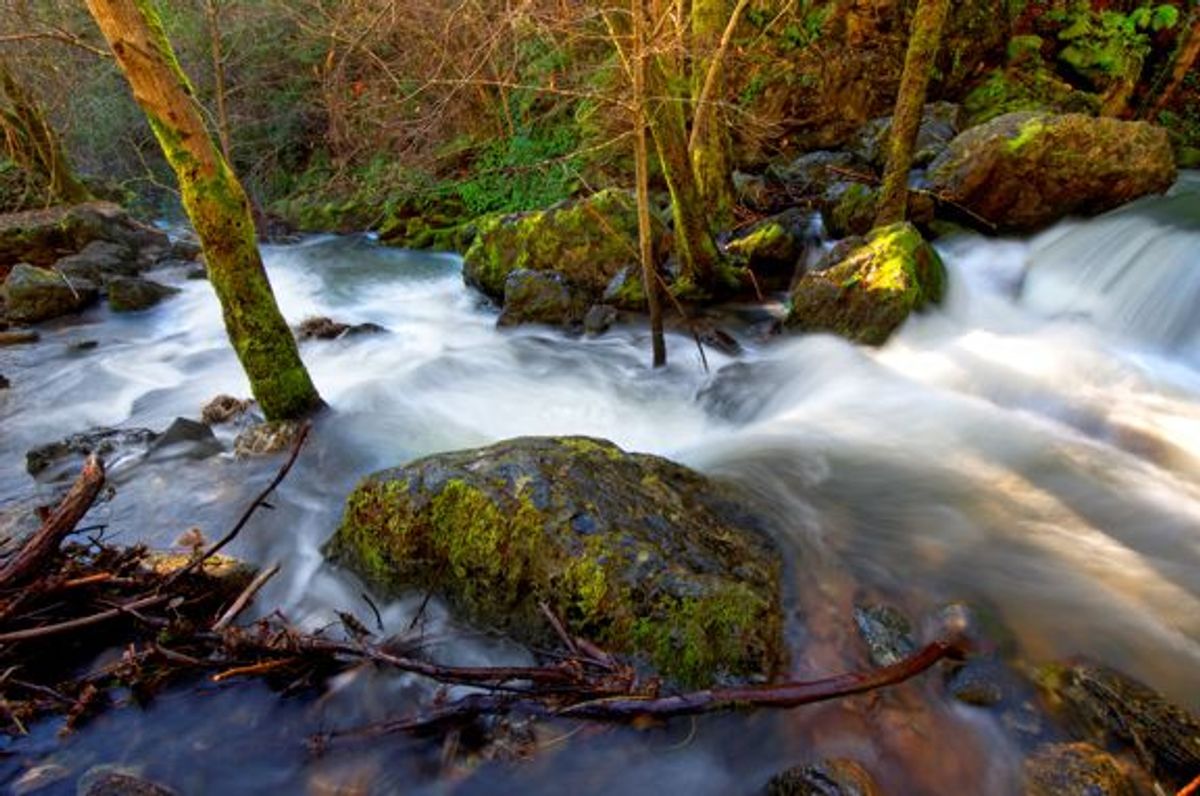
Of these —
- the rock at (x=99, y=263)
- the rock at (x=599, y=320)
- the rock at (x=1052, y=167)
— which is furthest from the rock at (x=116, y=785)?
the rock at (x=99, y=263)

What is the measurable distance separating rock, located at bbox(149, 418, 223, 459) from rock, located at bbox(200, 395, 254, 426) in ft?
1.15

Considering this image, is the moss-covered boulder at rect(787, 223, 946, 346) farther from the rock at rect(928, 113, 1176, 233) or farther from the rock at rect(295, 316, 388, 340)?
the rock at rect(295, 316, 388, 340)

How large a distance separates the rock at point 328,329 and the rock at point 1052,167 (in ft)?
25.2

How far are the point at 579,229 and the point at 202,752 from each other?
727 centimetres

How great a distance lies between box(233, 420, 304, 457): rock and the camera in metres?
5.39

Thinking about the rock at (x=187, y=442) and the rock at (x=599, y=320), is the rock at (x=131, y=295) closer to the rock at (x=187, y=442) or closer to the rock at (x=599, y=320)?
the rock at (x=187, y=442)

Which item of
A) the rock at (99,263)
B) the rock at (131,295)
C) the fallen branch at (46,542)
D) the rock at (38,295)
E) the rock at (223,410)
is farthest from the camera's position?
the rock at (99,263)

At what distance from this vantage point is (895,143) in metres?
7.05

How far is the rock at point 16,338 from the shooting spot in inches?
363

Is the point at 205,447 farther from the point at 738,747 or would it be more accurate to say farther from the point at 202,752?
the point at 738,747

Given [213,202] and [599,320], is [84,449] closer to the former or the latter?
[213,202]

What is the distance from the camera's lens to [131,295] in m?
10.9

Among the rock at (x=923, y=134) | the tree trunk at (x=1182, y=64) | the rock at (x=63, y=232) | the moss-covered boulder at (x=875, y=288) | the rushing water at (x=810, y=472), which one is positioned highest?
the tree trunk at (x=1182, y=64)

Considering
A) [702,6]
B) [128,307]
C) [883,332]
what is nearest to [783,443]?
[883,332]
